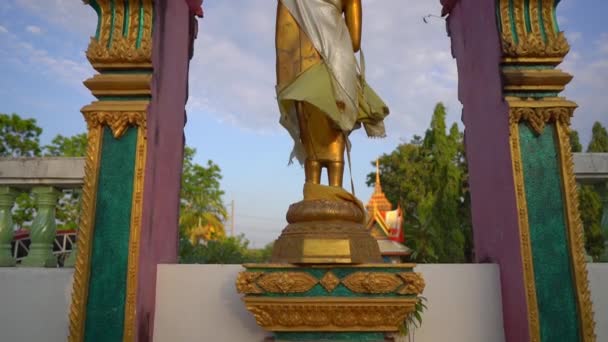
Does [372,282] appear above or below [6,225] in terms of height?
below

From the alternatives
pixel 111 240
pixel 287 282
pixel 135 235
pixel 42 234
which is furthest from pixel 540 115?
pixel 42 234

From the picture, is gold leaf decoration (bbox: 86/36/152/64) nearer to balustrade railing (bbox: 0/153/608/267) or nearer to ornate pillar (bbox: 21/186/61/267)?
balustrade railing (bbox: 0/153/608/267)

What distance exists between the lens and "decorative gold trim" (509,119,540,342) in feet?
9.17

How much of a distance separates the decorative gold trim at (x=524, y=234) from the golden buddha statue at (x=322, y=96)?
33.7 inches

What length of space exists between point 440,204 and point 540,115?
48.0 feet

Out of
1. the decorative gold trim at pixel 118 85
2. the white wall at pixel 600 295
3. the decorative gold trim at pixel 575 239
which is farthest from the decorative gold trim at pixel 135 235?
the white wall at pixel 600 295

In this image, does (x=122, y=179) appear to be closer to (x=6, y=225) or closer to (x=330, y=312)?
(x=6, y=225)

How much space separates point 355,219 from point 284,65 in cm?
112

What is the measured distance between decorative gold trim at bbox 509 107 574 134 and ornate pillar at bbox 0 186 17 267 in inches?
135

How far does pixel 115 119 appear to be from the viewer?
9.63ft

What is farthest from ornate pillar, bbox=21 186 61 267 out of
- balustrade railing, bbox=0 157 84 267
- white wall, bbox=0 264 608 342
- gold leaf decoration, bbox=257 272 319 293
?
gold leaf decoration, bbox=257 272 319 293

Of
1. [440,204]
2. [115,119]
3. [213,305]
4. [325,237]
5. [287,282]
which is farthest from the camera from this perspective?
[440,204]

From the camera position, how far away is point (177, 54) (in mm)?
3730

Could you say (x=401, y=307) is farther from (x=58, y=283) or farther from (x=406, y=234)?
(x=406, y=234)
